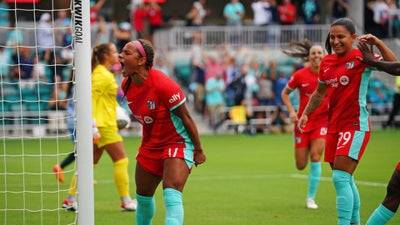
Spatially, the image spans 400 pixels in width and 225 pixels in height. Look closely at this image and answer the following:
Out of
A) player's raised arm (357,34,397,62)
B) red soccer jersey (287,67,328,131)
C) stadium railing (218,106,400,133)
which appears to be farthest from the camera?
stadium railing (218,106,400,133)

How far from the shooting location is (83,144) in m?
8.48

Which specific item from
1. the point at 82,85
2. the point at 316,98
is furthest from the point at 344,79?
the point at 82,85

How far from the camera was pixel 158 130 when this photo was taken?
8.47 meters

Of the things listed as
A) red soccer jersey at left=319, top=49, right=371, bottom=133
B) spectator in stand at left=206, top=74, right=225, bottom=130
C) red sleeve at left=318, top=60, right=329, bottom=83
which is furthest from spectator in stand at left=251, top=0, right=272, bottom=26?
red soccer jersey at left=319, top=49, right=371, bottom=133

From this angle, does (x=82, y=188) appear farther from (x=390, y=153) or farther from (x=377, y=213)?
(x=390, y=153)

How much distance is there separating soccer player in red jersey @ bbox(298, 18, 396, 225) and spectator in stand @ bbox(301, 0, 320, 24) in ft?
81.7

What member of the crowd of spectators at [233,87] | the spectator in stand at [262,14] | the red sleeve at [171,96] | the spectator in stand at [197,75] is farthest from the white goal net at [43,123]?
the spectator in stand at [262,14]

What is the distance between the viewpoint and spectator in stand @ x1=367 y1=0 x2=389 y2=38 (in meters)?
34.7

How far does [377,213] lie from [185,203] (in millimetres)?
5264

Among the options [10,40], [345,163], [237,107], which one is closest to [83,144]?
[345,163]

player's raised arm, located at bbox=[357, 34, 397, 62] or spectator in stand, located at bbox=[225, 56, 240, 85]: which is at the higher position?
player's raised arm, located at bbox=[357, 34, 397, 62]

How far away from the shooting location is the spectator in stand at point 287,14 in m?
33.9

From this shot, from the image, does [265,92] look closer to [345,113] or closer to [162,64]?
[162,64]

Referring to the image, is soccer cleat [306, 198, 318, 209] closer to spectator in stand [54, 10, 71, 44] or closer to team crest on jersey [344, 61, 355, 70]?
team crest on jersey [344, 61, 355, 70]
